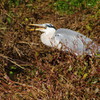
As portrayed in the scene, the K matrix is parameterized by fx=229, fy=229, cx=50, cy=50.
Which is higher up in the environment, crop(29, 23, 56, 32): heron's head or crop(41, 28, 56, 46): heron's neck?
crop(29, 23, 56, 32): heron's head

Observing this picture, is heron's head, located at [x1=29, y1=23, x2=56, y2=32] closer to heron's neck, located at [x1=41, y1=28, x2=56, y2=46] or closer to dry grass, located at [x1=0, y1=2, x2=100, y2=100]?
heron's neck, located at [x1=41, y1=28, x2=56, y2=46]

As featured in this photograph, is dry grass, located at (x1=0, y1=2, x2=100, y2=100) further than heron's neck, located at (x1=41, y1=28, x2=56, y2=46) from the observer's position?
No

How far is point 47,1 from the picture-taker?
4.98 metres

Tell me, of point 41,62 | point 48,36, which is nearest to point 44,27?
point 48,36

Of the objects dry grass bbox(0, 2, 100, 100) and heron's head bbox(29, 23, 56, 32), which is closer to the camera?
dry grass bbox(0, 2, 100, 100)

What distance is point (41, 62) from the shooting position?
Answer: 3109 millimetres

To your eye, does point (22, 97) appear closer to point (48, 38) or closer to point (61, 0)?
point (48, 38)

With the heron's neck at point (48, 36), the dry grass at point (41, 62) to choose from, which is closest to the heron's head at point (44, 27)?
the heron's neck at point (48, 36)

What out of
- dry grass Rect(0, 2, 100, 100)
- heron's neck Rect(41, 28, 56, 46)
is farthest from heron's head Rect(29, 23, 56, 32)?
dry grass Rect(0, 2, 100, 100)

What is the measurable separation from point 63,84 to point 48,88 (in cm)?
17

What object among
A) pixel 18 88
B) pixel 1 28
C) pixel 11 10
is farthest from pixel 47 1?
pixel 18 88

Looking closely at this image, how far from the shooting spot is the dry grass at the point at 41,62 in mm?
2520

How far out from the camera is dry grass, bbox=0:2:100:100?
8.27 ft

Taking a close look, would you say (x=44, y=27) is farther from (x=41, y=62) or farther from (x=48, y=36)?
(x=41, y=62)
